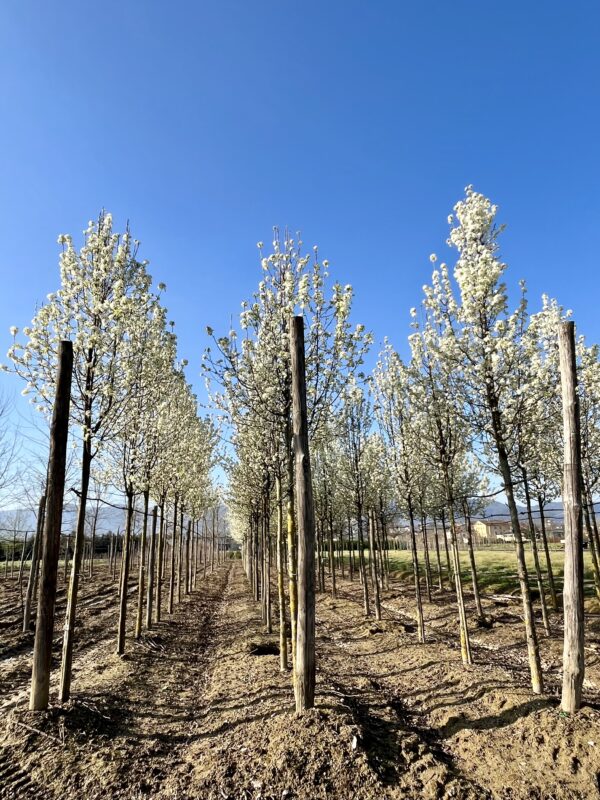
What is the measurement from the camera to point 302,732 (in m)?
5.28

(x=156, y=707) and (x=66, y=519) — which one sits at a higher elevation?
(x=66, y=519)

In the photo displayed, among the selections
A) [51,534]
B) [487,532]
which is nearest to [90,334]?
[51,534]

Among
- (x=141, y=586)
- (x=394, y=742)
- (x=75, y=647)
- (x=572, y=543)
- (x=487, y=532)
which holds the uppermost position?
(x=572, y=543)

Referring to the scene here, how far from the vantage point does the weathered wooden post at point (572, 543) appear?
18.2 feet

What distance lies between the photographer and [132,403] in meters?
8.61

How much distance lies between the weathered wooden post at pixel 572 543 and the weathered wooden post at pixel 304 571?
3.19 metres

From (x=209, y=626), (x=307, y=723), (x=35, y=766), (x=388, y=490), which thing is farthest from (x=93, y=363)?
(x=388, y=490)

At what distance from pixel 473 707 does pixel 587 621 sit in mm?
9473

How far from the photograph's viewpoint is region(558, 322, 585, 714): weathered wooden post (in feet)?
18.2

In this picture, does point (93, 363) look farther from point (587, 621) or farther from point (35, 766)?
point (587, 621)

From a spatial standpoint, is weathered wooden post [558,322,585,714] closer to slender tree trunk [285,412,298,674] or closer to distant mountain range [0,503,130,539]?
slender tree trunk [285,412,298,674]

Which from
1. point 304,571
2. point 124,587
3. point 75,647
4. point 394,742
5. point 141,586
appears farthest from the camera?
point 141,586

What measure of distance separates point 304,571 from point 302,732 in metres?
1.80

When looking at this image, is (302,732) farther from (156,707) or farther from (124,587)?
(124,587)
